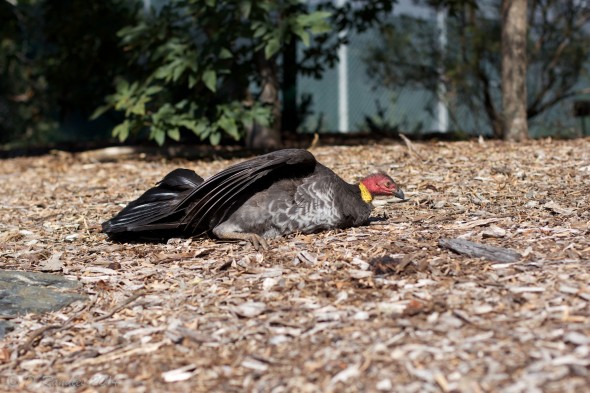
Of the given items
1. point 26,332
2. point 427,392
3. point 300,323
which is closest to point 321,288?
point 300,323

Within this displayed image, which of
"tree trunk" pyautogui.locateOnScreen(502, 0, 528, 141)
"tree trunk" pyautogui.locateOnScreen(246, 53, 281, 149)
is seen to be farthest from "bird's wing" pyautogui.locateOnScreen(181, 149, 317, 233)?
"tree trunk" pyautogui.locateOnScreen(502, 0, 528, 141)

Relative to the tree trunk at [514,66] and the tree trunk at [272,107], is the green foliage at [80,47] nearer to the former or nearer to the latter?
the tree trunk at [272,107]

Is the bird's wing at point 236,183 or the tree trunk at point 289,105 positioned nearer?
the bird's wing at point 236,183

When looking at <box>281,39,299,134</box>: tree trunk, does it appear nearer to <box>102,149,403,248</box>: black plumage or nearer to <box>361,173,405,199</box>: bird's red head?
<box>361,173,405,199</box>: bird's red head

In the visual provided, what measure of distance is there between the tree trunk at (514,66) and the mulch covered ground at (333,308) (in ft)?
9.06

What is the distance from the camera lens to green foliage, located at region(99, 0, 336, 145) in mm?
7474

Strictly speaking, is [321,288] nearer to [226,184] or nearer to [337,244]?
[337,244]

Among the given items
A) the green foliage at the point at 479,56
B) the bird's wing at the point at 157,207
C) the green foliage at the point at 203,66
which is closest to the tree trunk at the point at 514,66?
the green foliage at the point at 479,56

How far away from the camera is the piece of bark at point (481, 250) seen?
3922 mm

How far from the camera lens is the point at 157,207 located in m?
4.86

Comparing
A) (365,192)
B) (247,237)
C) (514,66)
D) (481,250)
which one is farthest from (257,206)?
(514,66)

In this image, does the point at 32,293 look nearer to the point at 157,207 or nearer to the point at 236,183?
the point at 157,207

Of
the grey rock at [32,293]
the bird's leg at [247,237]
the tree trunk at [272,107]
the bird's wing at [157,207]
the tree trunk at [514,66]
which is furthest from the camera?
the tree trunk at [272,107]

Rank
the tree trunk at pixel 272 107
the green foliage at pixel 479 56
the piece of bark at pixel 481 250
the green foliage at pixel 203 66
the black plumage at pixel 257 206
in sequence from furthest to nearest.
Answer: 1. the green foliage at pixel 479 56
2. the tree trunk at pixel 272 107
3. the green foliage at pixel 203 66
4. the black plumage at pixel 257 206
5. the piece of bark at pixel 481 250
